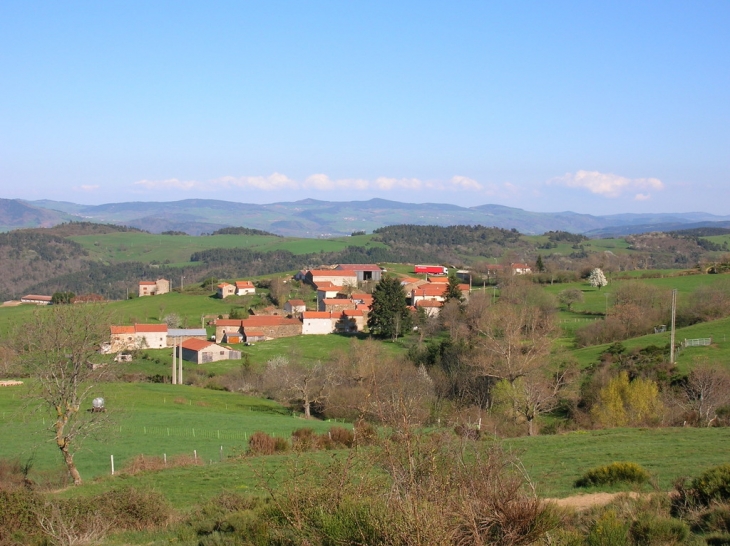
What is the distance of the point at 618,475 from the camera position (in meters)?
13.7

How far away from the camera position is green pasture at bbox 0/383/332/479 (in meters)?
23.1

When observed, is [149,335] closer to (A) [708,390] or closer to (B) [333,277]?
(B) [333,277]

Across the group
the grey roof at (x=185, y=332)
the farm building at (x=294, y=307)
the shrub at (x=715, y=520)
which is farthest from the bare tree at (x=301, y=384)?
the farm building at (x=294, y=307)

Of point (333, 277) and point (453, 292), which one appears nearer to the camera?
point (453, 292)

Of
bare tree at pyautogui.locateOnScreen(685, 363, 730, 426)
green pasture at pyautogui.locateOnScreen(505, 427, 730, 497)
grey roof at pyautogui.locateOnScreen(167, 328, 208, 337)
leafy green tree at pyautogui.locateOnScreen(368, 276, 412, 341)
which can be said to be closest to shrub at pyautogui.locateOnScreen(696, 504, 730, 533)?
green pasture at pyautogui.locateOnScreen(505, 427, 730, 497)

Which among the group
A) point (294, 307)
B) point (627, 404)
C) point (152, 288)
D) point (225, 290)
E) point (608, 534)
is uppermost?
point (608, 534)

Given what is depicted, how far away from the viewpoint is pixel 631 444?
18.7 meters

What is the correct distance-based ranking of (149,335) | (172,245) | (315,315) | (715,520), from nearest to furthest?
(715,520)
(149,335)
(315,315)
(172,245)

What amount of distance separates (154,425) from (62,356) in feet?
41.8

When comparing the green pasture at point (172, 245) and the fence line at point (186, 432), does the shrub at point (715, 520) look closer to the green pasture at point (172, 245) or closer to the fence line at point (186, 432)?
the fence line at point (186, 432)

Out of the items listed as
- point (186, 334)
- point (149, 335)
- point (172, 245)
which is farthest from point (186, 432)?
point (172, 245)

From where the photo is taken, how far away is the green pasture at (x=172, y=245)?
165375mm

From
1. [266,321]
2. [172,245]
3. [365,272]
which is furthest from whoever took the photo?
[172,245]

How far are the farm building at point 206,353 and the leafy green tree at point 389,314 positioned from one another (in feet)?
43.7
